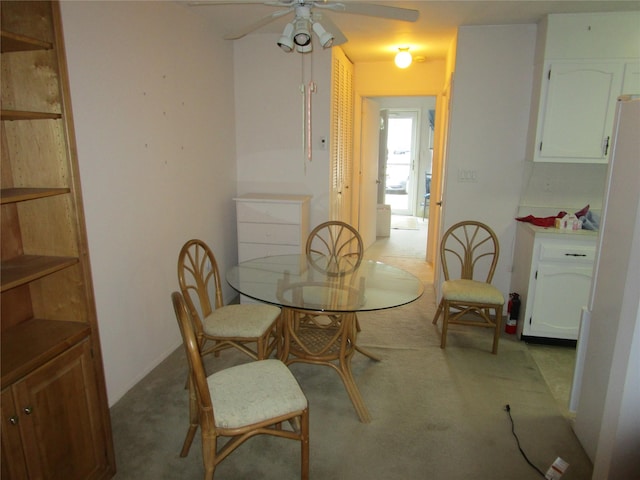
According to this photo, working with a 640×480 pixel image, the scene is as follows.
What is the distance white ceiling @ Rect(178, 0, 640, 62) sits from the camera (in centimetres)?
284

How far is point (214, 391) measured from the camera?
1.76 meters

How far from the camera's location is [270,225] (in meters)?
3.71

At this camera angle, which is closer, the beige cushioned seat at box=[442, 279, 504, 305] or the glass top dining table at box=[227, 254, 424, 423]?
→ the glass top dining table at box=[227, 254, 424, 423]

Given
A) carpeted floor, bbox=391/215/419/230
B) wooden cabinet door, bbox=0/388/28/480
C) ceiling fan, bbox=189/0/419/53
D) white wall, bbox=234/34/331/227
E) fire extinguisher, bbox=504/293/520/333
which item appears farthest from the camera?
carpeted floor, bbox=391/215/419/230

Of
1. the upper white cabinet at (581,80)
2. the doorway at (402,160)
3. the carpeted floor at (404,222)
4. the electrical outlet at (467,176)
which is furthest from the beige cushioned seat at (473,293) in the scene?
the doorway at (402,160)

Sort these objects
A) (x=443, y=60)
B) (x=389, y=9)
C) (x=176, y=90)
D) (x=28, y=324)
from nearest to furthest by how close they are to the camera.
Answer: (x=28, y=324) < (x=389, y=9) < (x=176, y=90) < (x=443, y=60)

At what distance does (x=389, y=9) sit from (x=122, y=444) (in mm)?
2392

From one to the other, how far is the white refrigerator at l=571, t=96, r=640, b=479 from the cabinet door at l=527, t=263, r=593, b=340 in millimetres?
1008

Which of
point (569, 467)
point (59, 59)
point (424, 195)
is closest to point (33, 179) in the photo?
point (59, 59)

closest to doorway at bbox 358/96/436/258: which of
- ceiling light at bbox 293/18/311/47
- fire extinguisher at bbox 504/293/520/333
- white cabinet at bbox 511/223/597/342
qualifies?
fire extinguisher at bbox 504/293/520/333

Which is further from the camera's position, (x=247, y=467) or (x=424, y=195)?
(x=424, y=195)

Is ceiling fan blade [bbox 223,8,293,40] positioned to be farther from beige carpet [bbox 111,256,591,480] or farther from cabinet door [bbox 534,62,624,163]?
cabinet door [bbox 534,62,624,163]

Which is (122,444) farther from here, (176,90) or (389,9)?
(389,9)

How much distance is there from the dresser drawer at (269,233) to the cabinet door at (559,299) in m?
1.88
